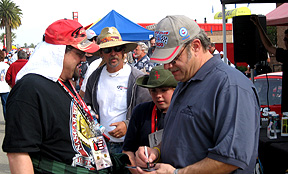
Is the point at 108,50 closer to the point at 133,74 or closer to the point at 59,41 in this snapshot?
the point at 133,74

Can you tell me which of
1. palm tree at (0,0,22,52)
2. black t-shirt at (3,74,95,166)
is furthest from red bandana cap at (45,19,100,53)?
palm tree at (0,0,22,52)

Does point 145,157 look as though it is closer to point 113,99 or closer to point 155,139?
point 155,139

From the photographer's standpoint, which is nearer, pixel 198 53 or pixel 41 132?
pixel 198 53

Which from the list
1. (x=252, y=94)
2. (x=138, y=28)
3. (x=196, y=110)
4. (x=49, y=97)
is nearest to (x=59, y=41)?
(x=49, y=97)

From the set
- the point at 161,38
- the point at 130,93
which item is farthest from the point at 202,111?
the point at 130,93

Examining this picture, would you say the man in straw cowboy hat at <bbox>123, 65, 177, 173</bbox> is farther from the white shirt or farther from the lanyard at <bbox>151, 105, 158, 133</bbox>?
the white shirt

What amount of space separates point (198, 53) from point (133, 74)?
6.09ft

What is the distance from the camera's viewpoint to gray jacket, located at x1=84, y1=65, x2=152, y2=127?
12.0ft

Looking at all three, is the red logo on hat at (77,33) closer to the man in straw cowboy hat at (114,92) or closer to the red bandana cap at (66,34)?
the red bandana cap at (66,34)

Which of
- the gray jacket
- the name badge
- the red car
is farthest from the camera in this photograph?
the red car

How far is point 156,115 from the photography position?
9.57ft

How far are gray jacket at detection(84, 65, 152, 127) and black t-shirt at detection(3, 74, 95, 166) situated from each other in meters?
1.28

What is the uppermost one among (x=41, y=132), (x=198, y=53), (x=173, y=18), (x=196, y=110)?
(x=173, y=18)

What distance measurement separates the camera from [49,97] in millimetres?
2232
